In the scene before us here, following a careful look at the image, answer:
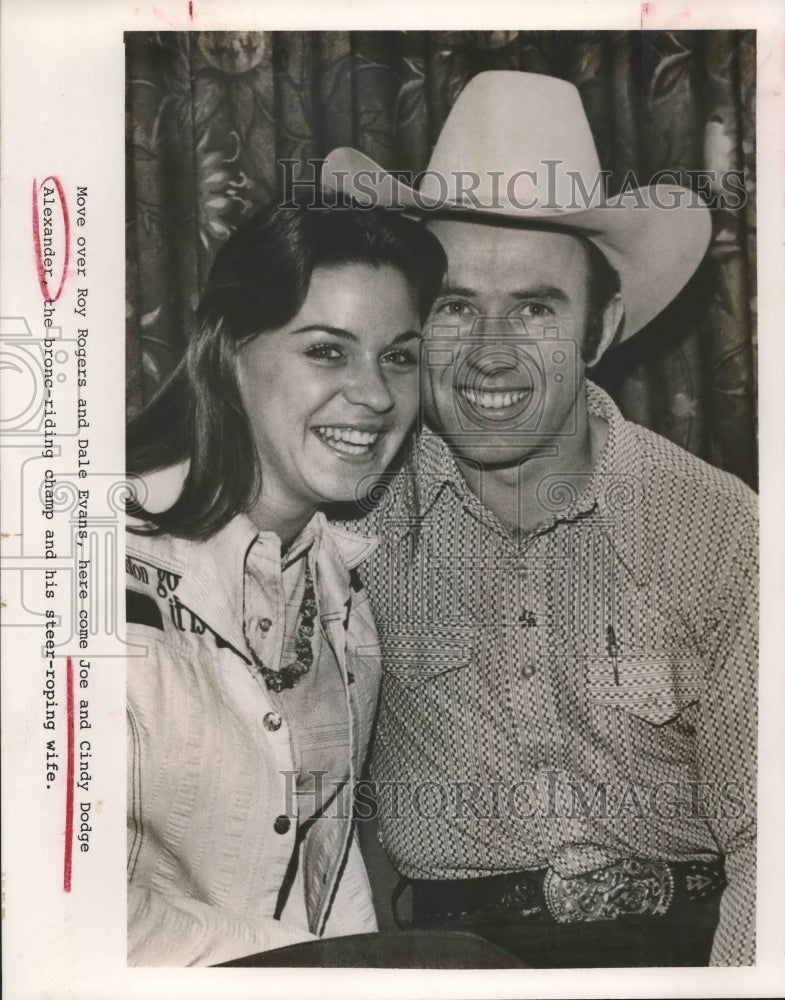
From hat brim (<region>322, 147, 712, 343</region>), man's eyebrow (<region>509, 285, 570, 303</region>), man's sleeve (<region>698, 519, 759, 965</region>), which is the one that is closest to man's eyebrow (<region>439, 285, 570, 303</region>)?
man's eyebrow (<region>509, 285, 570, 303</region>)

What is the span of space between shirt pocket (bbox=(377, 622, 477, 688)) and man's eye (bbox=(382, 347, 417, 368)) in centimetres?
49

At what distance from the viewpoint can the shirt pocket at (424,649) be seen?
1671 mm

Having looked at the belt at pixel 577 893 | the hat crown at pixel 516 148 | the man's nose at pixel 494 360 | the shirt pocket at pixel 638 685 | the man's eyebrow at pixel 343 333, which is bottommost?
the belt at pixel 577 893

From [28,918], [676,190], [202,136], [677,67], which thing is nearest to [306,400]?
[202,136]

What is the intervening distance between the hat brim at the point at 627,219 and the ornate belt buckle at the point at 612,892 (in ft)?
3.32

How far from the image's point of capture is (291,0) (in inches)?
65.9

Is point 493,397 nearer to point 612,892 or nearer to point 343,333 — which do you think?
point 343,333

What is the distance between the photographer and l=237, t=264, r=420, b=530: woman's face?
1665 millimetres

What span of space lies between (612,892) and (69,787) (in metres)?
1.05

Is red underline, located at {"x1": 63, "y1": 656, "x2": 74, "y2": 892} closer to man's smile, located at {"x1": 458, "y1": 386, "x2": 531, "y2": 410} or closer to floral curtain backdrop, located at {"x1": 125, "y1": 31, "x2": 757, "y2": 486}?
floral curtain backdrop, located at {"x1": 125, "y1": 31, "x2": 757, "y2": 486}

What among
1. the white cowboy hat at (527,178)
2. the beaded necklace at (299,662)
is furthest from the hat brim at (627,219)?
the beaded necklace at (299,662)

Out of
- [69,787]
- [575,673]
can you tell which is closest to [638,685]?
[575,673]

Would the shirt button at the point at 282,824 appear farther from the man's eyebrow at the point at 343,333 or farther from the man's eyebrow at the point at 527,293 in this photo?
the man's eyebrow at the point at 527,293

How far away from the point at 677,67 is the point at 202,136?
915mm
